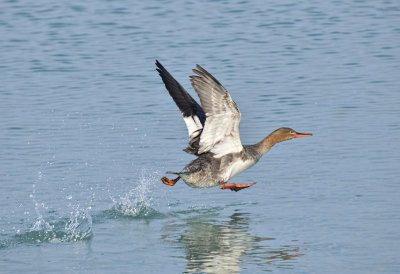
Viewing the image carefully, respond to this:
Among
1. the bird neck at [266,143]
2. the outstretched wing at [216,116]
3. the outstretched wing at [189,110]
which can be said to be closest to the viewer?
the outstretched wing at [216,116]

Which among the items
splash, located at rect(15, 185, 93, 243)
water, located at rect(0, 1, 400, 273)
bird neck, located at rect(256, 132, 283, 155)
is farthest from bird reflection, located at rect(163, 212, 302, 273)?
bird neck, located at rect(256, 132, 283, 155)

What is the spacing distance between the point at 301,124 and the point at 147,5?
9.17 m

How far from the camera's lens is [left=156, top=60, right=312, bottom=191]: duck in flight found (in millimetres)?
9172

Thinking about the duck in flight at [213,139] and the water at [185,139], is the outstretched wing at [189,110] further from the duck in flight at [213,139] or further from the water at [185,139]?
the water at [185,139]

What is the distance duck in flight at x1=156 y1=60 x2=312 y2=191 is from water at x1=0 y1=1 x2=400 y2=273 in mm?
411

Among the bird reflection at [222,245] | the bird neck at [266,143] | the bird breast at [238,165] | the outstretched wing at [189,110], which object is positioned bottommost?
the bird reflection at [222,245]

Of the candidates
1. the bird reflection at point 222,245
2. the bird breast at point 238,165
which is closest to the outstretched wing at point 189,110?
→ the bird breast at point 238,165

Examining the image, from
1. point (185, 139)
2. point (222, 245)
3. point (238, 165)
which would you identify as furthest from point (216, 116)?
point (185, 139)

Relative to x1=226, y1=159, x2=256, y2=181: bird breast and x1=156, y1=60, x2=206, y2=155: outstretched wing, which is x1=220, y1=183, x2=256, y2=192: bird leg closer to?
x1=226, y1=159, x2=256, y2=181: bird breast

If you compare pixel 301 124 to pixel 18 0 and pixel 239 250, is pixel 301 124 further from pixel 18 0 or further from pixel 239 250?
pixel 18 0

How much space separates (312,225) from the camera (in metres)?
9.43

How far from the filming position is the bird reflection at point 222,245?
836 centimetres

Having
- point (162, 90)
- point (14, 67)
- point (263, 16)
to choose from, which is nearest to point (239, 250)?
point (162, 90)

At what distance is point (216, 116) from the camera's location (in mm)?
9445
